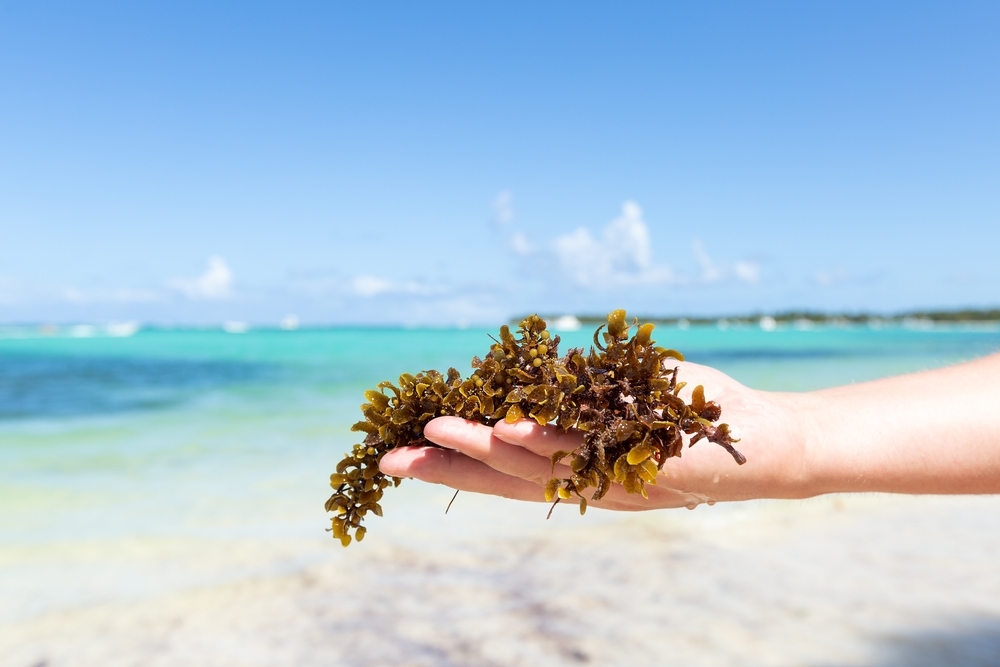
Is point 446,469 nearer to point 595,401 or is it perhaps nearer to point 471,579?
point 595,401

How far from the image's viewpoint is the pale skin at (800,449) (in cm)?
203

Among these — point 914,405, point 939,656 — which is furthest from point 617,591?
point 914,405

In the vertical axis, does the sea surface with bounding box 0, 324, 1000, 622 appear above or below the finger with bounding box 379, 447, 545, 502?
below

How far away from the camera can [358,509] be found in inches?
94.3

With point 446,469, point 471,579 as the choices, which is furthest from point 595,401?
point 471,579

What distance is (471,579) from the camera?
173 inches

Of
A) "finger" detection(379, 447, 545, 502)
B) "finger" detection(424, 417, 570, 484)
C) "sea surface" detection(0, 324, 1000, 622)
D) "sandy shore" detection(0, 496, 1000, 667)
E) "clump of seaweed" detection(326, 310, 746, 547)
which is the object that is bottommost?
"sea surface" detection(0, 324, 1000, 622)

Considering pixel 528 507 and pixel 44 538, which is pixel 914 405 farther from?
pixel 44 538

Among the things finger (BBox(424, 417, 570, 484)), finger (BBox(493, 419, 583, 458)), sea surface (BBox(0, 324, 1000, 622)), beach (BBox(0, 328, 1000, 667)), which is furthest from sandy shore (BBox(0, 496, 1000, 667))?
finger (BBox(493, 419, 583, 458))

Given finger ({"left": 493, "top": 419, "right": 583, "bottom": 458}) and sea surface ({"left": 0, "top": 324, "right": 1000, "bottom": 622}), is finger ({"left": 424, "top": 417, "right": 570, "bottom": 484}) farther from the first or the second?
sea surface ({"left": 0, "top": 324, "right": 1000, "bottom": 622})

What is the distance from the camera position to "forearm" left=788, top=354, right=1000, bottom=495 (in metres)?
2.30

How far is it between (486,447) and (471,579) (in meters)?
2.75

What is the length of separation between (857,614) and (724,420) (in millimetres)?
2564

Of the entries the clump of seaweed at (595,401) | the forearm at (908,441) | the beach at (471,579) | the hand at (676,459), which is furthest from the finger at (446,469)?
the beach at (471,579)
